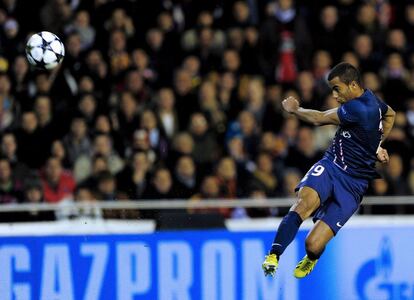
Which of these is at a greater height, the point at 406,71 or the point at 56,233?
the point at 406,71

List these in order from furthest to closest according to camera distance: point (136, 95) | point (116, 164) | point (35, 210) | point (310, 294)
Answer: point (136, 95) → point (116, 164) → point (310, 294) → point (35, 210)

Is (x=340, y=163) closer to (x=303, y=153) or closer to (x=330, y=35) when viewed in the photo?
(x=303, y=153)

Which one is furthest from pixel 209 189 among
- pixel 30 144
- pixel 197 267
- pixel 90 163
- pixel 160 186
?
pixel 30 144

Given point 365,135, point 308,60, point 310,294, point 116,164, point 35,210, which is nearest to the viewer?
point 365,135

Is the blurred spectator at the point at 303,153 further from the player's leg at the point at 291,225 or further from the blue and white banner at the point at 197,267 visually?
the player's leg at the point at 291,225

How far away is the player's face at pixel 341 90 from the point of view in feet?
32.0

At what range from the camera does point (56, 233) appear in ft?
36.3

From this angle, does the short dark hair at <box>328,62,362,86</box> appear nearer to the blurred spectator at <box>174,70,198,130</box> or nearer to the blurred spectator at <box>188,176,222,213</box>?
the blurred spectator at <box>188,176,222,213</box>

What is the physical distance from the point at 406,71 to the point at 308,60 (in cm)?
127

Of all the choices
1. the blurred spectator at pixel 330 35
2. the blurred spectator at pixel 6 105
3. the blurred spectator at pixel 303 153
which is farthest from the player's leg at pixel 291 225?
the blurred spectator at pixel 330 35

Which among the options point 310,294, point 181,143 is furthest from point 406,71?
point 310,294

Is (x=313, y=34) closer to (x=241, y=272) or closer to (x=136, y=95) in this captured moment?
(x=136, y=95)

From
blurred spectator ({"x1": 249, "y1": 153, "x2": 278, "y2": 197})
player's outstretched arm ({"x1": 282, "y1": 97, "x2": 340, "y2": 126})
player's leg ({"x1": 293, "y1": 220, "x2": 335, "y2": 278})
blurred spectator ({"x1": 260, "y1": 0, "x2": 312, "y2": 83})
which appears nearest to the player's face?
player's outstretched arm ({"x1": 282, "y1": 97, "x2": 340, "y2": 126})

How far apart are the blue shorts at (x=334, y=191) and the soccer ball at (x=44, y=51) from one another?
267cm
